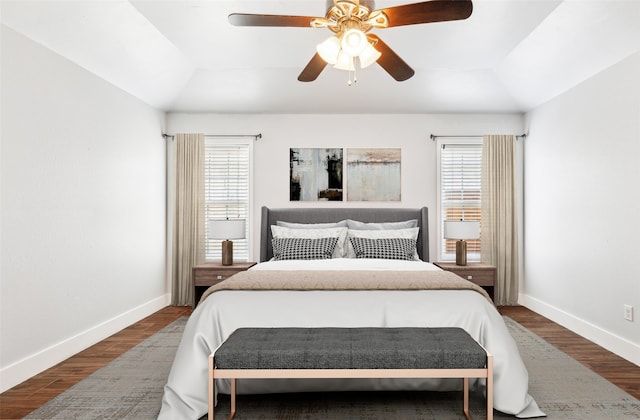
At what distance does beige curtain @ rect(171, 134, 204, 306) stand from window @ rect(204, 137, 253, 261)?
0.49 ft

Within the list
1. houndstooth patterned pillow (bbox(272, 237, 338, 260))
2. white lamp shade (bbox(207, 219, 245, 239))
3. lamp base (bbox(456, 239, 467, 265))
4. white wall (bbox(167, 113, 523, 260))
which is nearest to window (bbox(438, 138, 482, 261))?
white wall (bbox(167, 113, 523, 260))

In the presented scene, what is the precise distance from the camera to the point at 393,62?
2.84 metres

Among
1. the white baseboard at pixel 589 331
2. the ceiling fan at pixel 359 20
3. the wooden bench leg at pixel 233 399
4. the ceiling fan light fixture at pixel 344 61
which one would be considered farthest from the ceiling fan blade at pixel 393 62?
the white baseboard at pixel 589 331

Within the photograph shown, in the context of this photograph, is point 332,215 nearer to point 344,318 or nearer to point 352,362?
point 344,318

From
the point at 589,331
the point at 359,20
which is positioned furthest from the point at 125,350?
the point at 589,331

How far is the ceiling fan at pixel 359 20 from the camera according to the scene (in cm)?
228

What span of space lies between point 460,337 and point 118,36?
3479 mm

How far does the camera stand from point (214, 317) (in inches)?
104

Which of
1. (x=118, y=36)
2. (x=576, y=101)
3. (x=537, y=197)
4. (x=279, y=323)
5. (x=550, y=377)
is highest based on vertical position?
(x=118, y=36)

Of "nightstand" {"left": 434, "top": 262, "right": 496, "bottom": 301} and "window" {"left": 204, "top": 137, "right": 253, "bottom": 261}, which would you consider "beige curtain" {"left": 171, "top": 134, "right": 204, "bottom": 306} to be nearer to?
"window" {"left": 204, "top": 137, "right": 253, "bottom": 261}

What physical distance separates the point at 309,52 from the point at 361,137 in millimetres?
1401

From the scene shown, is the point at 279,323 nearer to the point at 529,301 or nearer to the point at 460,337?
the point at 460,337

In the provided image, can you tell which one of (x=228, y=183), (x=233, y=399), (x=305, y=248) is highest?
(x=228, y=183)

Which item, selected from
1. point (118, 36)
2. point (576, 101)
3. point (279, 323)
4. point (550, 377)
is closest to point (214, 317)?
point (279, 323)
